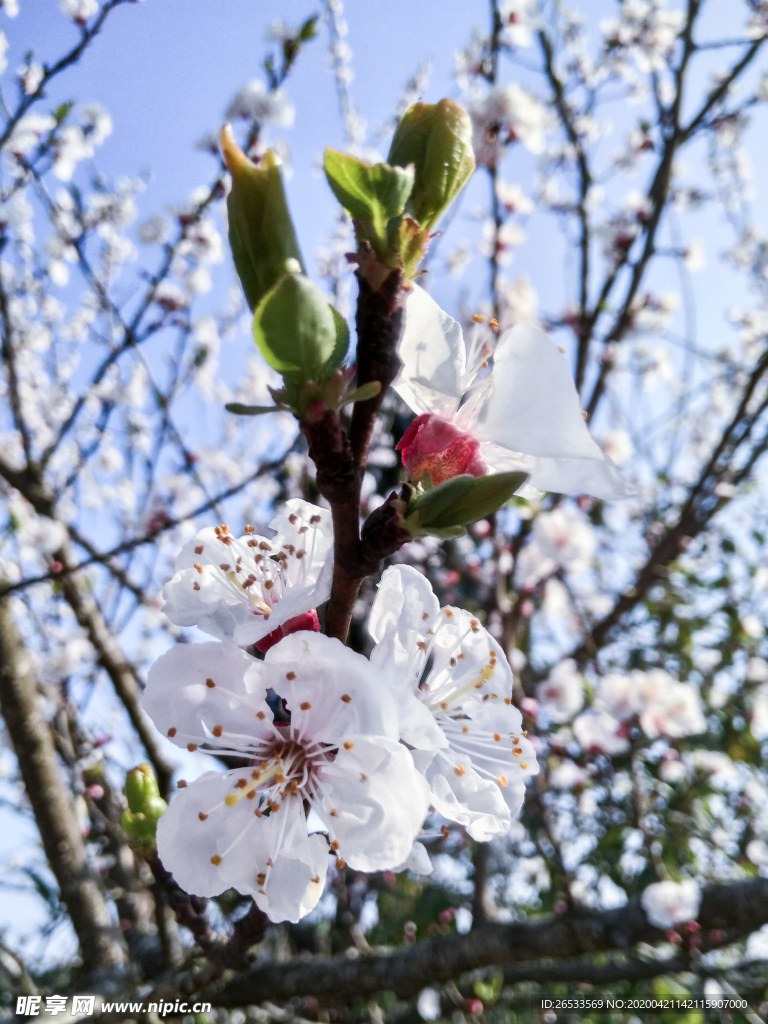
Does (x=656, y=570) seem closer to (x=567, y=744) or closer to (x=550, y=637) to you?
(x=567, y=744)

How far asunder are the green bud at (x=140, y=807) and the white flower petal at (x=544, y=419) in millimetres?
568

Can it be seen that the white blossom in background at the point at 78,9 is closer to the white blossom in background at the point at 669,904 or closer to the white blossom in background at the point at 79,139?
the white blossom in background at the point at 79,139

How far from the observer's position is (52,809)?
163 cm

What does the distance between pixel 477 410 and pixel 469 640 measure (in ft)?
0.91

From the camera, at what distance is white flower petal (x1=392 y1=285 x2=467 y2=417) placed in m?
0.55

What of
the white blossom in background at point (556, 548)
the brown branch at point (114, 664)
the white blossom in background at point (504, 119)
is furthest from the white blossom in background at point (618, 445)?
the brown branch at point (114, 664)

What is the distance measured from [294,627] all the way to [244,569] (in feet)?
0.52

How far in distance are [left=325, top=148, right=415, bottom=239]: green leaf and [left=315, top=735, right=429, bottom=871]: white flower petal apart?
401 mm

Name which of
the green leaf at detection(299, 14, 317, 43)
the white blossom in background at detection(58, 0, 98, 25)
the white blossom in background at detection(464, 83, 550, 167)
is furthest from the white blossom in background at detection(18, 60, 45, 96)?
the white blossom in background at detection(464, 83, 550, 167)

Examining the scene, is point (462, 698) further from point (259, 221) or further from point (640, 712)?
point (640, 712)

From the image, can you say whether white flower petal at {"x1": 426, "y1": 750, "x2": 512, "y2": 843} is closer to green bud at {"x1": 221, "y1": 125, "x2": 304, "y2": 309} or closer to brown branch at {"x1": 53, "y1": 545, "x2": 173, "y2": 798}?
green bud at {"x1": 221, "y1": 125, "x2": 304, "y2": 309}

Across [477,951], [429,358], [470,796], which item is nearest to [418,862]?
[470,796]

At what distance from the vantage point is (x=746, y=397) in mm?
2100

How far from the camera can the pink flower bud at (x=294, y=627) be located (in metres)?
0.62
